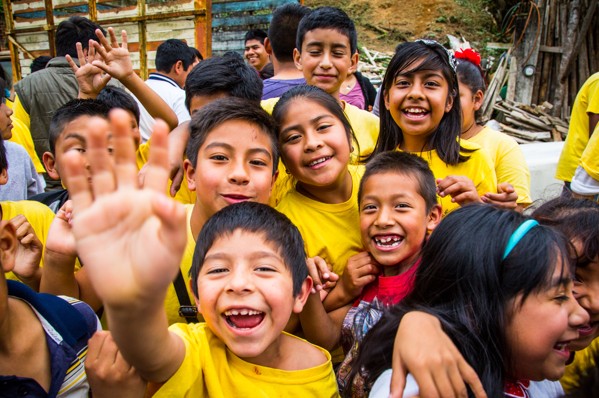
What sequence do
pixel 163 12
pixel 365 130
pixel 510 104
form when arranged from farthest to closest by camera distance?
pixel 510 104
pixel 163 12
pixel 365 130

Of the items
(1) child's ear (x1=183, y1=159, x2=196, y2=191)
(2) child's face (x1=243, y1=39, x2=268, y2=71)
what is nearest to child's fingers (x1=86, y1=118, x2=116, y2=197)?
(1) child's ear (x1=183, y1=159, x2=196, y2=191)

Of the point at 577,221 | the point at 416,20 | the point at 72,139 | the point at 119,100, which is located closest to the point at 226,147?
the point at 72,139

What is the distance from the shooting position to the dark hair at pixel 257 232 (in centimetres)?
164

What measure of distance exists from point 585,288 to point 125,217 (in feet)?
5.44

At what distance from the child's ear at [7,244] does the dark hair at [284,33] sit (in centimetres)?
274

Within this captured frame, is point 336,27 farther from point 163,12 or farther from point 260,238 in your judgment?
point 163,12

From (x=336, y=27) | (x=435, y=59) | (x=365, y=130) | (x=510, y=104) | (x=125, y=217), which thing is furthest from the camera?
(x=510, y=104)

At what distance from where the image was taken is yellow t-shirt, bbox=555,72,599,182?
4152mm

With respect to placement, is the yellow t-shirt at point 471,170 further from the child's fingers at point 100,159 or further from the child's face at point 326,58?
the child's fingers at point 100,159

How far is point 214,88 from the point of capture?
2.68 m

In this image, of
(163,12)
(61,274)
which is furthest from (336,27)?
(163,12)

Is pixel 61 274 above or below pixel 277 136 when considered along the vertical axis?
below

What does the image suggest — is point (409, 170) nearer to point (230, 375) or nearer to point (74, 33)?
point (230, 375)

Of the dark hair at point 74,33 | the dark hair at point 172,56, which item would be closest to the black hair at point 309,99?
the dark hair at point 74,33
